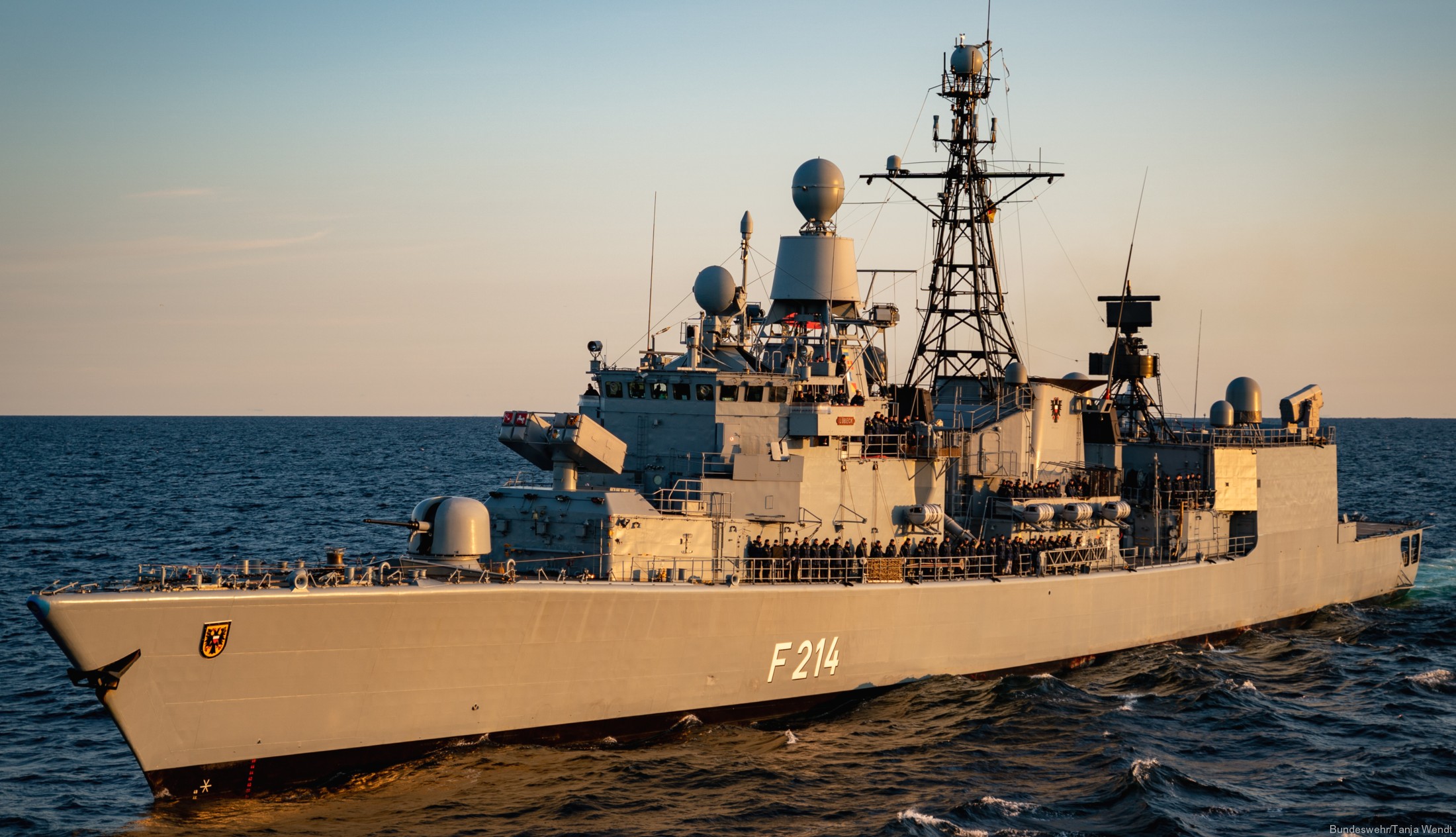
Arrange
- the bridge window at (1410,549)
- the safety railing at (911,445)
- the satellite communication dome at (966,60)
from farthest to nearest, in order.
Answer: the bridge window at (1410,549) < the satellite communication dome at (966,60) < the safety railing at (911,445)

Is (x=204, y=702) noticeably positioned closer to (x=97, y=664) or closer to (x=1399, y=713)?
(x=97, y=664)

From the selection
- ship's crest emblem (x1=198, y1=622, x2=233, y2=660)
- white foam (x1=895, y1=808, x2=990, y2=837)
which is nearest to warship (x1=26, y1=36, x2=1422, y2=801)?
ship's crest emblem (x1=198, y1=622, x2=233, y2=660)

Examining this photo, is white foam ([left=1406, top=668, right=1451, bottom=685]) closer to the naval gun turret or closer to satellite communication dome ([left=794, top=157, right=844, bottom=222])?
satellite communication dome ([left=794, top=157, right=844, bottom=222])

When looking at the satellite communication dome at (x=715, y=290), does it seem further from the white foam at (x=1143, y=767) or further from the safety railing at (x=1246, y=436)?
the safety railing at (x=1246, y=436)

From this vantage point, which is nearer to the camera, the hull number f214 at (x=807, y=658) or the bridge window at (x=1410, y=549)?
the hull number f214 at (x=807, y=658)

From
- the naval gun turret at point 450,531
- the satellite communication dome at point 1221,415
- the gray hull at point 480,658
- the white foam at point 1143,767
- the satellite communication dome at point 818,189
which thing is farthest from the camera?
the satellite communication dome at point 1221,415

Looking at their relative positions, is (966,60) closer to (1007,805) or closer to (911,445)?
(911,445)

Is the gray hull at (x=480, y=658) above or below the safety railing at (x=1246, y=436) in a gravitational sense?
below

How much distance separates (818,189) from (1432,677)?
1657cm

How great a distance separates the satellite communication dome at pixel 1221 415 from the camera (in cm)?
3375

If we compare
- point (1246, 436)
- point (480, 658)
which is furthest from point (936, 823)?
point (1246, 436)

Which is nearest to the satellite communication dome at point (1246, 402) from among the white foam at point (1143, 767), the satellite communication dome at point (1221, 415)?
the satellite communication dome at point (1221, 415)

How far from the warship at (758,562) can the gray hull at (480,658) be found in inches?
1.6

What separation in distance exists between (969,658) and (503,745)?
9.53 meters
